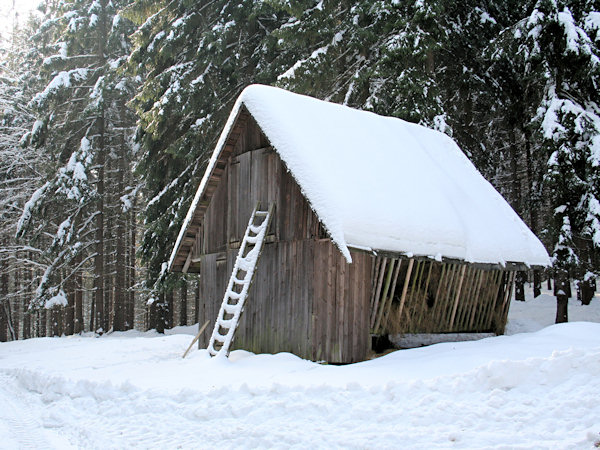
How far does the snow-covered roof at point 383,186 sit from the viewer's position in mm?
11125

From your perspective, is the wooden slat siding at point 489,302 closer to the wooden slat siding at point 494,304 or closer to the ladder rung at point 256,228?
the wooden slat siding at point 494,304

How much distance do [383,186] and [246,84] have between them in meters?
13.3

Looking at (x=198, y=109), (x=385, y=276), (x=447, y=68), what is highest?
(x=447, y=68)

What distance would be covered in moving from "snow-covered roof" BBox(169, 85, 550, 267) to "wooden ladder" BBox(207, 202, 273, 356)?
1721 millimetres

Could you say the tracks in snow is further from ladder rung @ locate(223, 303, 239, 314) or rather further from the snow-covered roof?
the snow-covered roof

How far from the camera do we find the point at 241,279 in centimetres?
1288

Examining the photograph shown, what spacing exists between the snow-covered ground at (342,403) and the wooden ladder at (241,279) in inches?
20.1

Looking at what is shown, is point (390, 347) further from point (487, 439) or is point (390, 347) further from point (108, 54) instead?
point (108, 54)

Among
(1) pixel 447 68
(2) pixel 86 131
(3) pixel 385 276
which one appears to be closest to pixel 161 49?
(2) pixel 86 131

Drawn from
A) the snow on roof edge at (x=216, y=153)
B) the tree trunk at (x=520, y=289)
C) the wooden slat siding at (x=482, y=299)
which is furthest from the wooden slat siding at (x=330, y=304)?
the tree trunk at (x=520, y=289)

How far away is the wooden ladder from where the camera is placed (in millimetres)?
11656

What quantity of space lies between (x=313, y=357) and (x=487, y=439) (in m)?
5.29

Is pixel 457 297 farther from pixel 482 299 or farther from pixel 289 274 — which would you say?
pixel 289 274

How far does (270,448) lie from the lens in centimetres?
664
